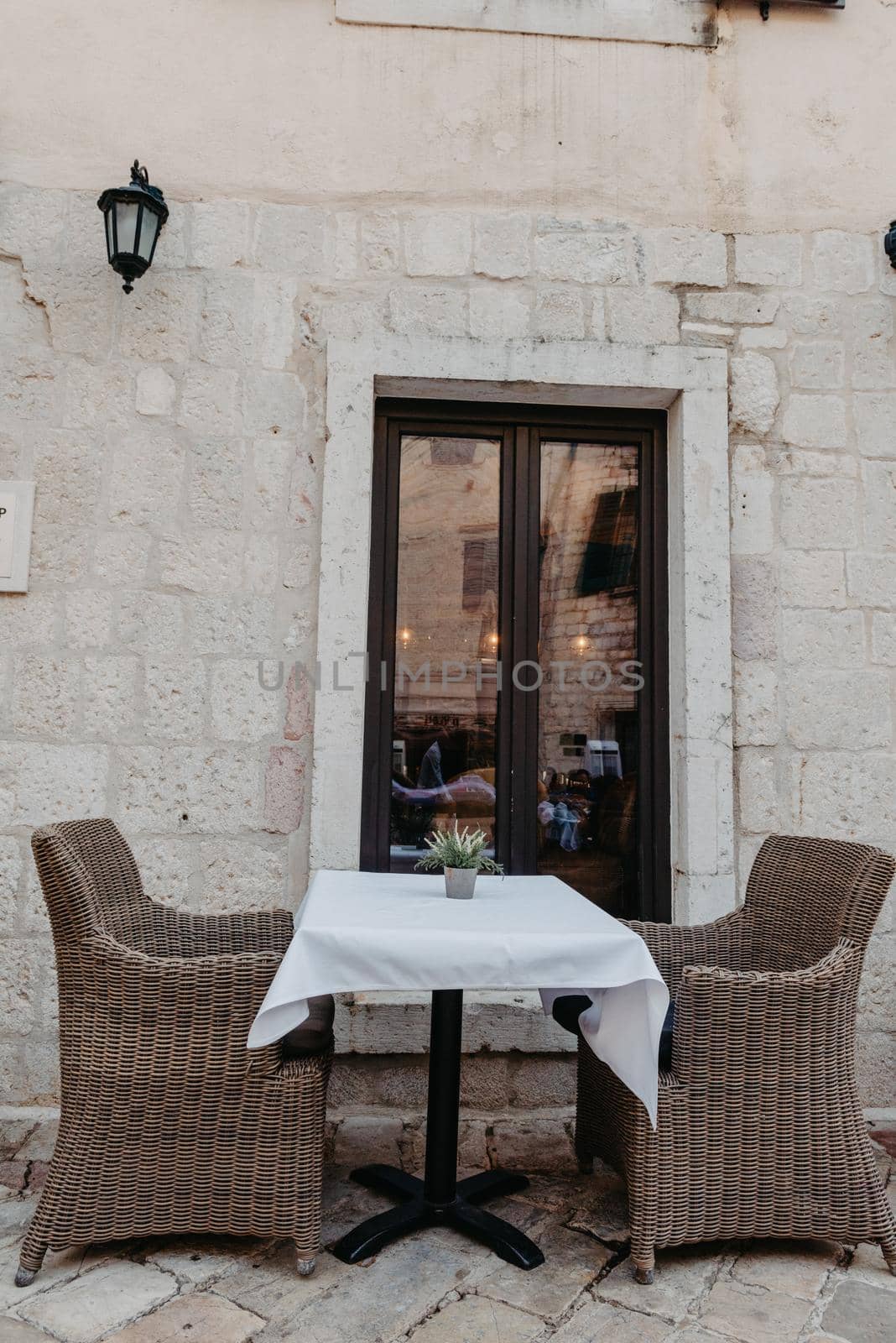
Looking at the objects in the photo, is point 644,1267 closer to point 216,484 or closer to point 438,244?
point 216,484

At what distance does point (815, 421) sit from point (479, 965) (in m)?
2.43

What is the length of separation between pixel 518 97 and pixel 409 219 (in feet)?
Result: 2.14

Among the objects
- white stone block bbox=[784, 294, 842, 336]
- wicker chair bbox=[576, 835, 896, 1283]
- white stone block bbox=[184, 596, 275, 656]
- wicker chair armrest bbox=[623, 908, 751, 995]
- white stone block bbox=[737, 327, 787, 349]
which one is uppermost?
white stone block bbox=[784, 294, 842, 336]

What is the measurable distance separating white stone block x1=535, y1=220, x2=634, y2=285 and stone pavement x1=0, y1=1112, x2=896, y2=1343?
9.99 ft

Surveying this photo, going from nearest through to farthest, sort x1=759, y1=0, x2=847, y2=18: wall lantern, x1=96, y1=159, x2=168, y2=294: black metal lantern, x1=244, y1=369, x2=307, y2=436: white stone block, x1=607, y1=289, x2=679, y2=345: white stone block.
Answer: x1=96, y1=159, x2=168, y2=294: black metal lantern, x1=244, y1=369, x2=307, y2=436: white stone block, x1=607, y1=289, x2=679, y2=345: white stone block, x1=759, y1=0, x2=847, y2=18: wall lantern

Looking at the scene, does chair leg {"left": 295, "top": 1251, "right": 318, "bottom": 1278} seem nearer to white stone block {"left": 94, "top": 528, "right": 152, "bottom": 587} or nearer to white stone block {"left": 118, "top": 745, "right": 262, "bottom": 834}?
white stone block {"left": 118, "top": 745, "right": 262, "bottom": 834}

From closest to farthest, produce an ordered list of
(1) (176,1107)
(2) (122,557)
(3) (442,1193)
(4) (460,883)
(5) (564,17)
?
(1) (176,1107) → (3) (442,1193) → (4) (460,883) → (2) (122,557) → (5) (564,17)

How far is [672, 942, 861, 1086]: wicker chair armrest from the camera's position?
81.4 inches

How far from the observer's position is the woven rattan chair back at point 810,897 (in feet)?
7.33

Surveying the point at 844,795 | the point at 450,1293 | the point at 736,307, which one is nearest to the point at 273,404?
the point at 736,307

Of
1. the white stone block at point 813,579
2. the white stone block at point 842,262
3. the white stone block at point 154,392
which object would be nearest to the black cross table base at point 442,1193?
the white stone block at point 813,579

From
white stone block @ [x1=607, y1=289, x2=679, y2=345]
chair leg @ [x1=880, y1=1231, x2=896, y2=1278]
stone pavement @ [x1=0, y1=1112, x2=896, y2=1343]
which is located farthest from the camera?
white stone block @ [x1=607, y1=289, x2=679, y2=345]

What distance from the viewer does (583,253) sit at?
3344 mm

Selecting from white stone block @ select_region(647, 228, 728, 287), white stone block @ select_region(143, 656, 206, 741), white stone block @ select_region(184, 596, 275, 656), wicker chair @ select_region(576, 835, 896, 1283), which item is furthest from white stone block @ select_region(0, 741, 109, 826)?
white stone block @ select_region(647, 228, 728, 287)
